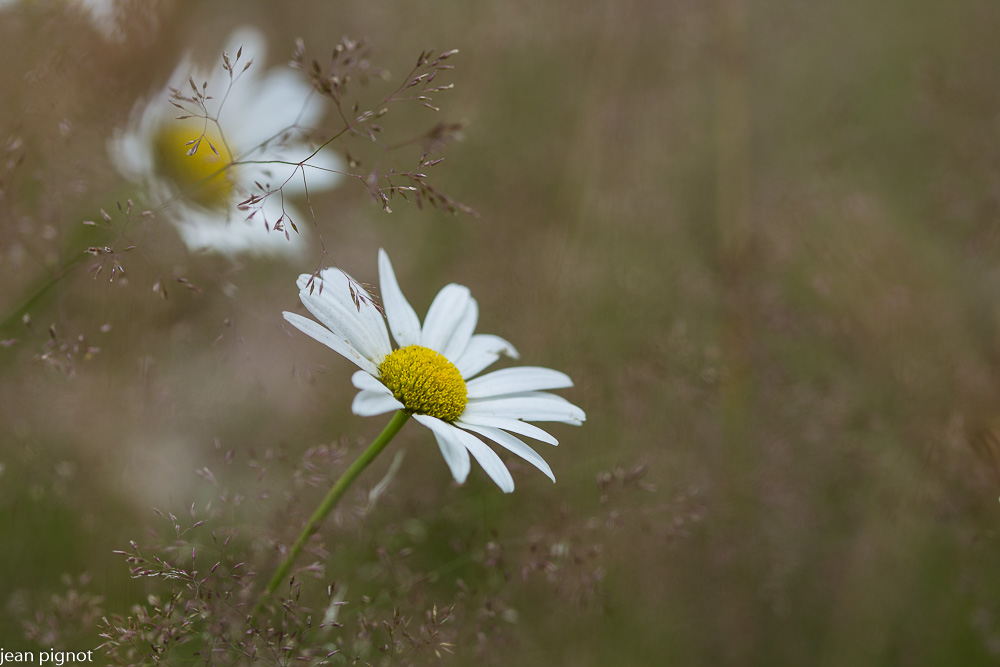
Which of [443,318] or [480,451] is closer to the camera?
[480,451]

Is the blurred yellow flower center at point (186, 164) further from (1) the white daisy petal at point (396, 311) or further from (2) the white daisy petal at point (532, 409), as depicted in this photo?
(2) the white daisy petal at point (532, 409)

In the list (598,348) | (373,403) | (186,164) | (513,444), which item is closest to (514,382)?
(513,444)

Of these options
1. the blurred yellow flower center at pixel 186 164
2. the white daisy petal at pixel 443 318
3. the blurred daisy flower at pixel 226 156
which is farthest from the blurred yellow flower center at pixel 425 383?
the blurred yellow flower center at pixel 186 164

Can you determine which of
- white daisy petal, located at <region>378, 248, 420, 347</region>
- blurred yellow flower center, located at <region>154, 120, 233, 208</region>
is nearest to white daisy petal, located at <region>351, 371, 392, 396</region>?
white daisy petal, located at <region>378, 248, 420, 347</region>

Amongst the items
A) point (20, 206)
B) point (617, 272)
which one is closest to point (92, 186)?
point (20, 206)

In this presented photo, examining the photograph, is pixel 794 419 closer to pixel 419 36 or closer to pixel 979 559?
pixel 979 559

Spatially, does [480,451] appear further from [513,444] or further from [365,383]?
[365,383]
